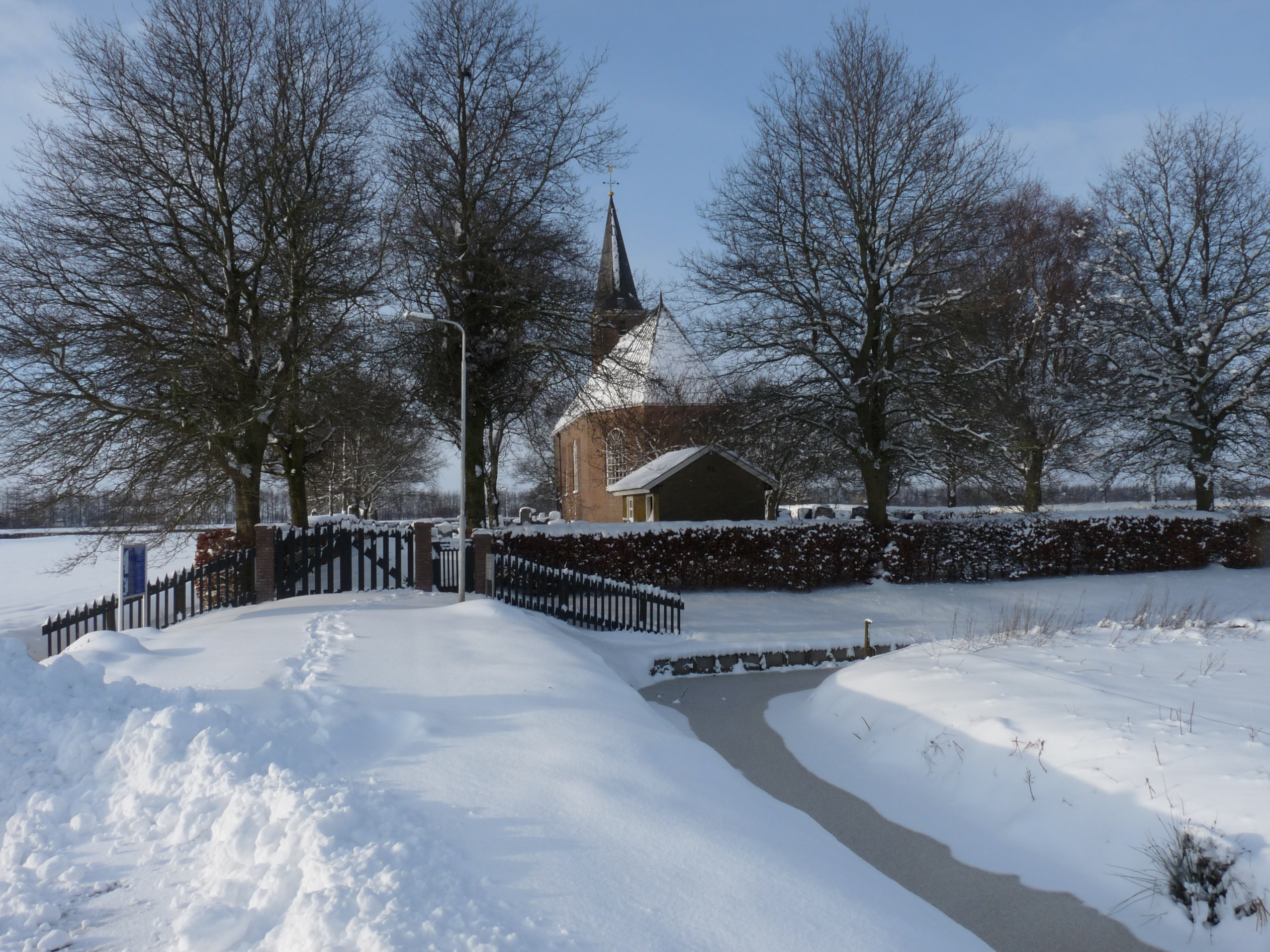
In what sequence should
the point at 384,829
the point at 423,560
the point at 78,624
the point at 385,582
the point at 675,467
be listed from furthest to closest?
the point at 675,467
the point at 385,582
the point at 423,560
the point at 78,624
the point at 384,829

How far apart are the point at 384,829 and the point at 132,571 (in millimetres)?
9372

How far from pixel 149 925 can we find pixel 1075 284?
32.4 m

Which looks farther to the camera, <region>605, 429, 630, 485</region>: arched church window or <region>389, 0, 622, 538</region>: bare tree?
<region>605, 429, 630, 485</region>: arched church window

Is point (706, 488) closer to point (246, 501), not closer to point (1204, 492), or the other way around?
point (246, 501)

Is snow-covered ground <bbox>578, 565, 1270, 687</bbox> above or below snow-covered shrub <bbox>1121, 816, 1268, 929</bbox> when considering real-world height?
below

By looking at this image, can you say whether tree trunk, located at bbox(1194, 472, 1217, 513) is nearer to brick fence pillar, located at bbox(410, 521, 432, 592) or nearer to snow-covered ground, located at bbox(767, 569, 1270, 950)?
snow-covered ground, located at bbox(767, 569, 1270, 950)

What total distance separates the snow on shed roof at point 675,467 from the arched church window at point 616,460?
481 centimetres

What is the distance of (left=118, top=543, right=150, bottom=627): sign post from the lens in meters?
11.4

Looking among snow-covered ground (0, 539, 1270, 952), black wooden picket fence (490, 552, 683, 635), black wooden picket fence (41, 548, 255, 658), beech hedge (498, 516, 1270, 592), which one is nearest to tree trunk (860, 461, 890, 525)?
beech hedge (498, 516, 1270, 592)

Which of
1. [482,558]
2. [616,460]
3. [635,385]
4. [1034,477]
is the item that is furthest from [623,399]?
[616,460]

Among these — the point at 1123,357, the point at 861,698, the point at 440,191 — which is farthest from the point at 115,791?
the point at 1123,357

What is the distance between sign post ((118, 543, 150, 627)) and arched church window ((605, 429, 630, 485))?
23.4m

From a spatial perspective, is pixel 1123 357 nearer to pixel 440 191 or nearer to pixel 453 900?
pixel 440 191

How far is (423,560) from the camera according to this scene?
15.3 metres
